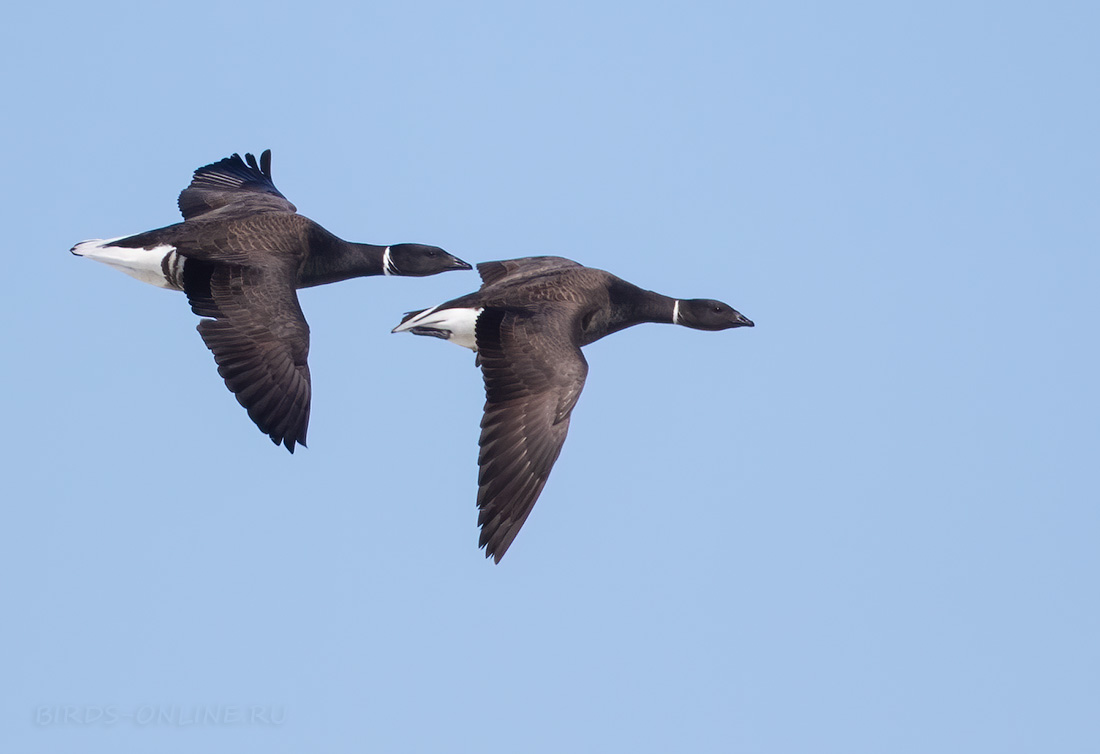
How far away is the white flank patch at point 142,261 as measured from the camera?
76.4ft

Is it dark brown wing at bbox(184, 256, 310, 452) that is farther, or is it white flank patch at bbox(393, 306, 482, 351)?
white flank patch at bbox(393, 306, 482, 351)

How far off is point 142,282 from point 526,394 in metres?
6.79

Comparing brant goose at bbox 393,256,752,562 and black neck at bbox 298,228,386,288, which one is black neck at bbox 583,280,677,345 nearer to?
brant goose at bbox 393,256,752,562

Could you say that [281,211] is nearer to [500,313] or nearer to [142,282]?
[142,282]

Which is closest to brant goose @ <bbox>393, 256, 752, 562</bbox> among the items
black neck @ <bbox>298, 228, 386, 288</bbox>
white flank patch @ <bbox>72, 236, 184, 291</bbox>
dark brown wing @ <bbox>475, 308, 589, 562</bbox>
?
dark brown wing @ <bbox>475, 308, 589, 562</bbox>

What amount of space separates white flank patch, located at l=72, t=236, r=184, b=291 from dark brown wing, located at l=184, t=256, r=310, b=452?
2.77 feet

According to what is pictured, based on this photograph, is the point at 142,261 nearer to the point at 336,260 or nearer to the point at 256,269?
the point at 256,269

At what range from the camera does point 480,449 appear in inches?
784

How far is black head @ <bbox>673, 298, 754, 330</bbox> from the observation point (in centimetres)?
2431

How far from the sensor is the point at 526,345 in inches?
821

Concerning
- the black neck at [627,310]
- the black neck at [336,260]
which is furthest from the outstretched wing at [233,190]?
the black neck at [627,310]

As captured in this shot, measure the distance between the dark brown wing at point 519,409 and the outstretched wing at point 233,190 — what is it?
223 inches

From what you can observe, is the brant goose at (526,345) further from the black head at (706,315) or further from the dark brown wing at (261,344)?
the dark brown wing at (261,344)

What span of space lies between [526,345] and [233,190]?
25.7 feet
